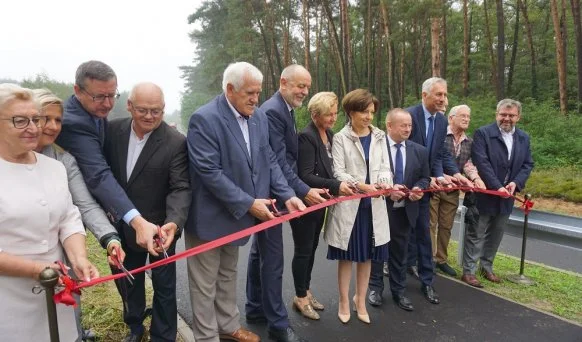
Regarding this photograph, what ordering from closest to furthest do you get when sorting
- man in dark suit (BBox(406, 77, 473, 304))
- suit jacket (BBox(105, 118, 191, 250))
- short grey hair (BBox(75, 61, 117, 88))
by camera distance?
short grey hair (BBox(75, 61, 117, 88)), suit jacket (BBox(105, 118, 191, 250)), man in dark suit (BBox(406, 77, 473, 304))

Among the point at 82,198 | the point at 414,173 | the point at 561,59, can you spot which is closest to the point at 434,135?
the point at 414,173

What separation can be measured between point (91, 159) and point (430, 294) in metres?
3.60

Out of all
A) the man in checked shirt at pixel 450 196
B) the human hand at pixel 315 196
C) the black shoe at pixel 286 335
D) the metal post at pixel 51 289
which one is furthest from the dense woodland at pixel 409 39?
the metal post at pixel 51 289

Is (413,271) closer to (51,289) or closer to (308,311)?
(308,311)

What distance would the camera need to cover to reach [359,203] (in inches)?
144

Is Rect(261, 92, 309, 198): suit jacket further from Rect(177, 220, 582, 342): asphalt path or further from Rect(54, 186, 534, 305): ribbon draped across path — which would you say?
Rect(177, 220, 582, 342): asphalt path

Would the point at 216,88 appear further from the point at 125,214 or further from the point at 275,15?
the point at 125,214

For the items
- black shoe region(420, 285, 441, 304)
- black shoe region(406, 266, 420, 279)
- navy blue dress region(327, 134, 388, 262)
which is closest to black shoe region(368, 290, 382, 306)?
black shoe region(420, 285, 441, 304)

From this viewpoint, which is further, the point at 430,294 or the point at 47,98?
the point at 430,294

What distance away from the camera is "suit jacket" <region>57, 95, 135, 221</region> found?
8.32ft

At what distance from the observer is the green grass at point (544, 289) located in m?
4.09

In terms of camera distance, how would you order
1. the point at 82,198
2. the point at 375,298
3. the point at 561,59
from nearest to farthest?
the point at 82,198 → the point at 375,298 → the point at 561,59

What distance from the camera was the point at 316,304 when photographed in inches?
160

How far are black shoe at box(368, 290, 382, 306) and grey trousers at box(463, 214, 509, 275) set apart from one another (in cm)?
132
